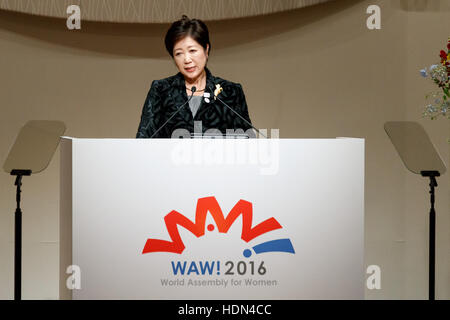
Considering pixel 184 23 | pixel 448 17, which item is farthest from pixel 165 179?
pixel 448 17

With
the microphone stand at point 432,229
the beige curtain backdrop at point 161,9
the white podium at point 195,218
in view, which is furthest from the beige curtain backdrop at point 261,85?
the white podium at point 195,218

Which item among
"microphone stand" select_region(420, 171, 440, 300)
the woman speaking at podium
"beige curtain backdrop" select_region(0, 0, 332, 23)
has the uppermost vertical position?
"beige curtain backdrop" select_region(0, 0, 332, 23)

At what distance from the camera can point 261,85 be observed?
418 centimetres

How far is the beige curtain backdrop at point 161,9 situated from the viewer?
3.94m

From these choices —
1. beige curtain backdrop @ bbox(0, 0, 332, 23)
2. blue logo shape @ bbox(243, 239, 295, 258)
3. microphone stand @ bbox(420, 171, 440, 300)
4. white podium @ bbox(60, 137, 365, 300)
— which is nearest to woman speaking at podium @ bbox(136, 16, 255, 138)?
white podium @ bbox(60, 137, 365, 300)

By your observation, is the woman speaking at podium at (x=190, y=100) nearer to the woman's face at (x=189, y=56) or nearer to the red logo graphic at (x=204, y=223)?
the woman's face at (x=189, y=56)

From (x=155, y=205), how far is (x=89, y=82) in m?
2.63

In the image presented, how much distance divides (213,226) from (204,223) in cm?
4

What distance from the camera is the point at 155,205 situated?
6.08 feet

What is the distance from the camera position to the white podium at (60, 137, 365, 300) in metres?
1.85

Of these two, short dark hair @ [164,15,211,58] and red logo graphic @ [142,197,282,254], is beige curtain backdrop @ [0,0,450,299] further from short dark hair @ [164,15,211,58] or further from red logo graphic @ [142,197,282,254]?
red logo graphic @ [142,197,282,254]

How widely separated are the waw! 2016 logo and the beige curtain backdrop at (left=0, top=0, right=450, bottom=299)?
235 cm

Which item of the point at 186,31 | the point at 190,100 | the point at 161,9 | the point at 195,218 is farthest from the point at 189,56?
the point at 161,9
